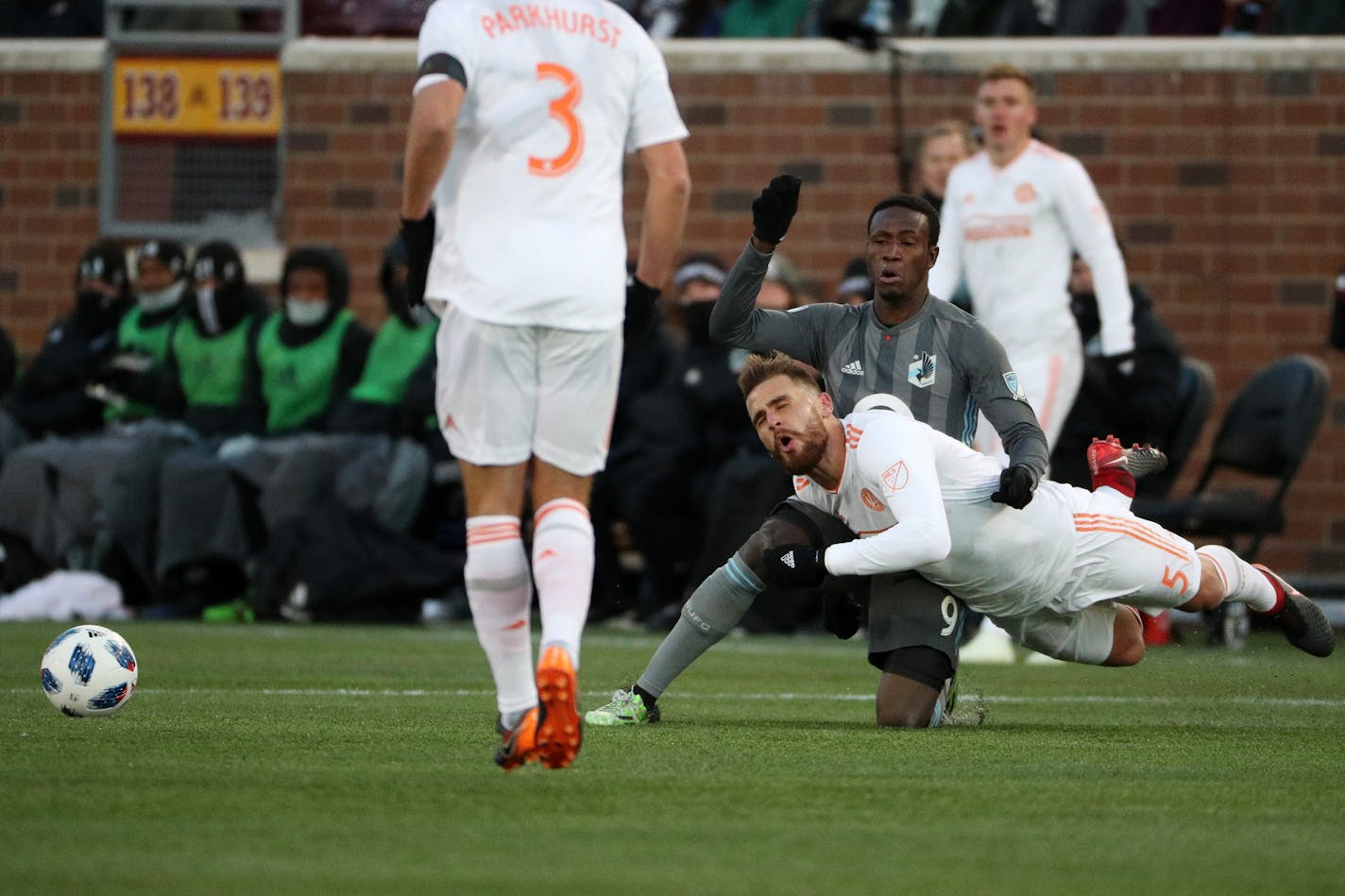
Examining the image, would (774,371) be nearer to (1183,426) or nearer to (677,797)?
(677,797)

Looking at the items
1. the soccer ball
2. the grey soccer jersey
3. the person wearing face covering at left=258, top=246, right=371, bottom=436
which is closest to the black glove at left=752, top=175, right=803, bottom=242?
the grey soccer jersey

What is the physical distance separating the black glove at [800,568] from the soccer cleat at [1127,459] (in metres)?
1.20

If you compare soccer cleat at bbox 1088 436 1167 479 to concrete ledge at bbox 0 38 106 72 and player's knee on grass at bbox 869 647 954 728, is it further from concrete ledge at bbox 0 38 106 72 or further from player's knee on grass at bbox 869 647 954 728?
concrete ledge at bbox 0 38 106 72

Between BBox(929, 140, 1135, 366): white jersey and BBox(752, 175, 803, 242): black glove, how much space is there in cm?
363

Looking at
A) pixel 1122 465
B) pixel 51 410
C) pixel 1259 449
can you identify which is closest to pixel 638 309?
pixel 1122 465

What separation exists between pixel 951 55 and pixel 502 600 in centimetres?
1004

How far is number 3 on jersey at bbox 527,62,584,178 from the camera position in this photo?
520 centimetres

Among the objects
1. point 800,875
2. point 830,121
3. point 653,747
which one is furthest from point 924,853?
point 830,121

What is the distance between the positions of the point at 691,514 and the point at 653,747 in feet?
22.1

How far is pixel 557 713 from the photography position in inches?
181

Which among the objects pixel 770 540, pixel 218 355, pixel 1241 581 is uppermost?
pixel 770 540

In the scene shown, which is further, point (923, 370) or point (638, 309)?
point (923, 370)

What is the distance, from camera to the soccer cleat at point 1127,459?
22.8 ft

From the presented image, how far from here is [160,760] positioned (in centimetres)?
511
